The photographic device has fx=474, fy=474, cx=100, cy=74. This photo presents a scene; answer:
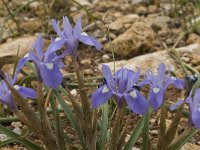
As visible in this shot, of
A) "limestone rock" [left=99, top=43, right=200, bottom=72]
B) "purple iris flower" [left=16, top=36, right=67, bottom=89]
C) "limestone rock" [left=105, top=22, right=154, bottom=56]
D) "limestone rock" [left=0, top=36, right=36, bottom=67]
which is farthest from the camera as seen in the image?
"limestone rock" [left=105, top=22, right=154, bottom=56]

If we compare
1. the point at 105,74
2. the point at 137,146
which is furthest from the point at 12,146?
the point at 105,74

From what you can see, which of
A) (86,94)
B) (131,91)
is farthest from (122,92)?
(86,94)

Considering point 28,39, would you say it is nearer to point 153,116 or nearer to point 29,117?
point 153,116

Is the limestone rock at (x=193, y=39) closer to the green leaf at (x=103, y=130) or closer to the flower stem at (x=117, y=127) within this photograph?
the green leaf at (x=103, y=130)

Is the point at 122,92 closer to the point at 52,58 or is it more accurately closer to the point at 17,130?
the point at 52,58

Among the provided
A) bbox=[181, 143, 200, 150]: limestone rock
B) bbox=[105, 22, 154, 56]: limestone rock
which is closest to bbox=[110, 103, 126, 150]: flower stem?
bbox=[181, 143, 200, 150]: limestone rock

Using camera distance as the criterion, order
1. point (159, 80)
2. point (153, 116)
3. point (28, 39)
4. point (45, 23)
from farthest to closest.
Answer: point (45, 23), point (28, 39), point (153, 116), point (159, 80)

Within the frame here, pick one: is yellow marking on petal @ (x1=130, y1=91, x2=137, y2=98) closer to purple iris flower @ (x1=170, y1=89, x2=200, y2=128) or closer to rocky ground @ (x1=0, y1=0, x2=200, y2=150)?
purple iris flower @ (x1=170, y1=89, x2=200, y2=128)
